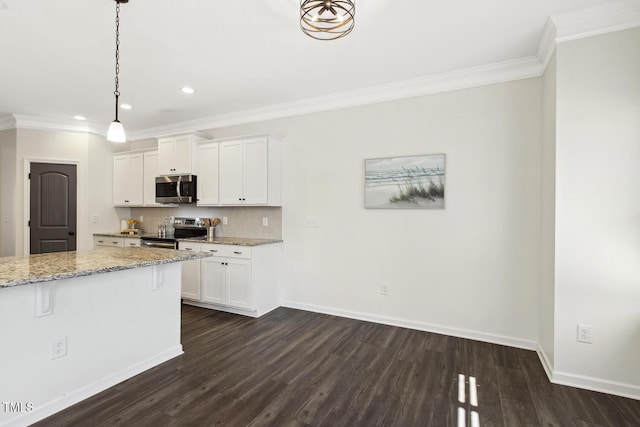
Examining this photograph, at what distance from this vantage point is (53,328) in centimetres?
204

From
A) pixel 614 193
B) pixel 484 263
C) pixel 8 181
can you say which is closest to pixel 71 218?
pixel 8 181

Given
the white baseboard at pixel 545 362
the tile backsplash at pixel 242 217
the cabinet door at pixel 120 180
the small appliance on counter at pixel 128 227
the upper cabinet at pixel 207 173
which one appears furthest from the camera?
the cabinet door at pixel 120 180

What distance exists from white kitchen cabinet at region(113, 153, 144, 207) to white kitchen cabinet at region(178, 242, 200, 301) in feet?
5.61

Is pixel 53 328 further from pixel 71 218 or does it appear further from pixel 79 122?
pixel 79 122

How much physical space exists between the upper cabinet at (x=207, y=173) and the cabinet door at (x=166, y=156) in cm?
45

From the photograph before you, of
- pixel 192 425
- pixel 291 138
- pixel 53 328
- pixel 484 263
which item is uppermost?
pixel 291 138

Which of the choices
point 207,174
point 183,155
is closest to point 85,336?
point 207,174

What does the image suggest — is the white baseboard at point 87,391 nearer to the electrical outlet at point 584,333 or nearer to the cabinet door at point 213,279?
the cabinet door at point 213,279

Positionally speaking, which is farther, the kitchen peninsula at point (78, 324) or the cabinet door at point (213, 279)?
the cabinet door at point (213, 279)

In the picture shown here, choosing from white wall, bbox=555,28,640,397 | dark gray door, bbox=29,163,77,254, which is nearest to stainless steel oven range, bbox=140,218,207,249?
dark gray door, bbox=29,163,77,254

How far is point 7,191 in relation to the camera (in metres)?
5.00

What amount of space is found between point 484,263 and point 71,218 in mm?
6011

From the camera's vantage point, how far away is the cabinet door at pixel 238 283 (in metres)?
3.82

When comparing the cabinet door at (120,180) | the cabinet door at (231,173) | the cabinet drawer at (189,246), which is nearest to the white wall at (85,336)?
the cabinet drawer at (189,246)
